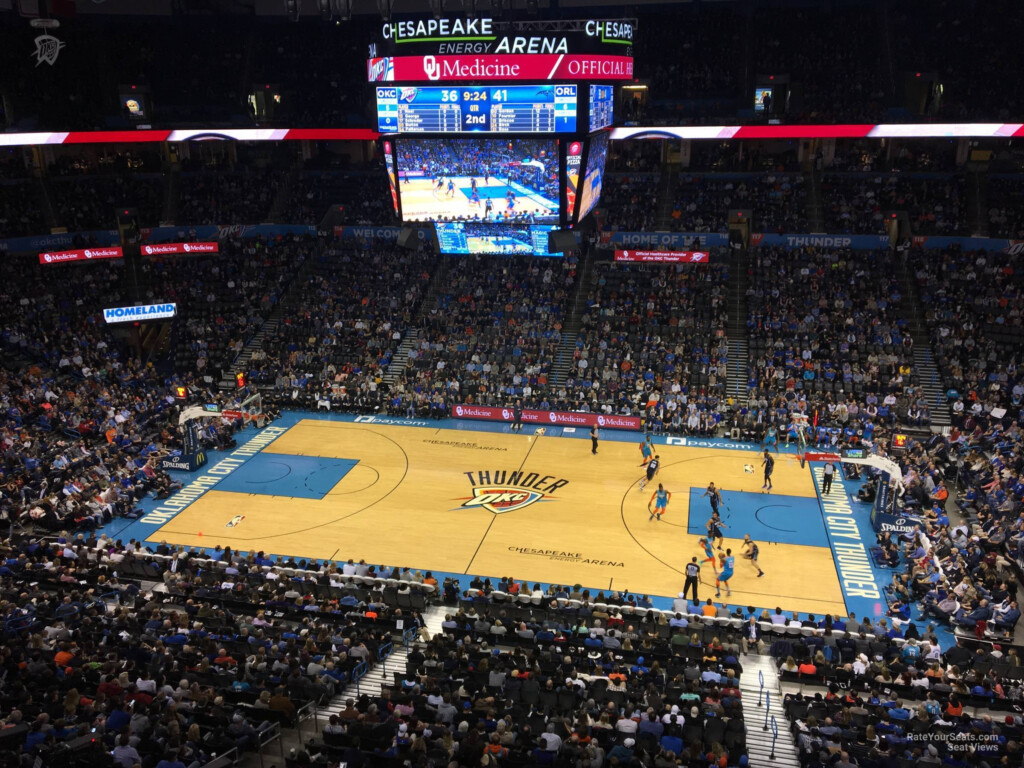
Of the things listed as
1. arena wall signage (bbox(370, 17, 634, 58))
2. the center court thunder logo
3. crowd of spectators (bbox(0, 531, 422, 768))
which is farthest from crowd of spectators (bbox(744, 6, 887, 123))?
crowd of spectators (bbox(0, 531, 422, 768))

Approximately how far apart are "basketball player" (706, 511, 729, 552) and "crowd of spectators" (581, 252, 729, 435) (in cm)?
902

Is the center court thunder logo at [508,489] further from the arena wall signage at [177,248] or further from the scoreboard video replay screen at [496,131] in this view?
the arena wall signage at [177,248]

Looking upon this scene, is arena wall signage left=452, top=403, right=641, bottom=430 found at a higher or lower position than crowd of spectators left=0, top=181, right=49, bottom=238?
lower

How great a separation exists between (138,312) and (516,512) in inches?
837

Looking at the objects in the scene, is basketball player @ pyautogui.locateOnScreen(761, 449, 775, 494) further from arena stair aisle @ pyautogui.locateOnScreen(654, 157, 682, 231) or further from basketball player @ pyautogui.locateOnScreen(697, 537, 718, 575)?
arena stair aisle @ pyautogui.locateOnScreen(654, 157, 682, 231)

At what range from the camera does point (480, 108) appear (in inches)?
1125

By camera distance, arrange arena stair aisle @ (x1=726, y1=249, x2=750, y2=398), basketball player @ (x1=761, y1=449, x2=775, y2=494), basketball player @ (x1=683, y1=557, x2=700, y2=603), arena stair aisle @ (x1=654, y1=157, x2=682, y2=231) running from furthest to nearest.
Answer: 1. arena stair aisle @ (x1=654, y1=157, x2=682, y2=231)
2. arena stair aisle @ (x1=726, y1=249, x2=750, y2=398)
3. basketball player @ (x1=761, y1=449, x2=775, y2=494)
4. basketball player @ (x1=683, y1=557, x2=700, y2=603)

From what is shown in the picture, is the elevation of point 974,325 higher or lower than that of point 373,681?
higher

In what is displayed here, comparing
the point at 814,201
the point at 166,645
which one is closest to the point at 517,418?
the point at 166,645

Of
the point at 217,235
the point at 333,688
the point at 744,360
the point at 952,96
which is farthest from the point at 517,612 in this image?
the point at 952,96

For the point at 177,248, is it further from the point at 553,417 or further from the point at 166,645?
the point at 166,645

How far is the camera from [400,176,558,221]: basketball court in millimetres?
29844

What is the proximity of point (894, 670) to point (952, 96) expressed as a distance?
35539 mm

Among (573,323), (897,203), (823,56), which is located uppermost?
(823,56)
